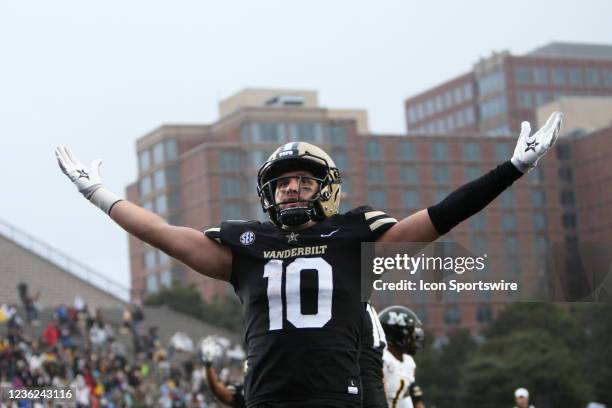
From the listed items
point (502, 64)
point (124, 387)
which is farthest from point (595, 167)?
point (124, 387)

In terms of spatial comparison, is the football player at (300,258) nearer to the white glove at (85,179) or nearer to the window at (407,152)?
the white glove at (85,179)

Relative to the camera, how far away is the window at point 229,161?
100875mm

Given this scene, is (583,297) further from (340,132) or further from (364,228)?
(340,132)

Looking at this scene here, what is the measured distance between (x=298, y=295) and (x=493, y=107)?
118524mm

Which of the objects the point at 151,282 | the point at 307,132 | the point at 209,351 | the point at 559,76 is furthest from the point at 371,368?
the point at 559,76

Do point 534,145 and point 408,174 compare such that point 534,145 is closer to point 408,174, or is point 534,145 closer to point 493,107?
point 408,174

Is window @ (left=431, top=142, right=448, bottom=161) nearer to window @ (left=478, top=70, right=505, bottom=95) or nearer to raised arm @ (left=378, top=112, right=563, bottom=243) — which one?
window @ (left=478, top=70, right=505, bottom=95)

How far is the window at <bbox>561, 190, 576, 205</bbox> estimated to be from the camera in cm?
10719

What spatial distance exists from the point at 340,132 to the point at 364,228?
9394 centimetres

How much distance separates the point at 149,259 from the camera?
4417 inches

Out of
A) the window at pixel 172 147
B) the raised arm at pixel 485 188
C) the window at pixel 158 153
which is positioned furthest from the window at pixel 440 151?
the raised arm at pixel 485 188

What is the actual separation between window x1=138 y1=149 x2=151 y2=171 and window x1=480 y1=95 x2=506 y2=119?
31653 millimetres

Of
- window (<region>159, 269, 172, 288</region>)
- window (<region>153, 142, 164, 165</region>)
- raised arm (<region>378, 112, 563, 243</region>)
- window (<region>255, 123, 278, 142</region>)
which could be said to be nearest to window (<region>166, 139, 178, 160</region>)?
window (<region>153, 142, 164, 165</region>)
